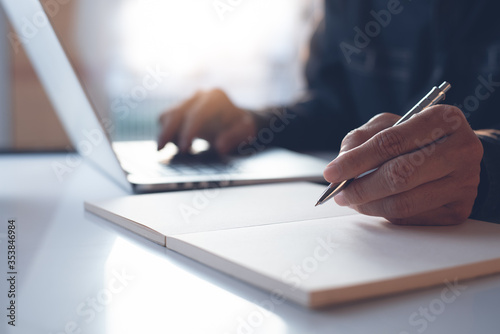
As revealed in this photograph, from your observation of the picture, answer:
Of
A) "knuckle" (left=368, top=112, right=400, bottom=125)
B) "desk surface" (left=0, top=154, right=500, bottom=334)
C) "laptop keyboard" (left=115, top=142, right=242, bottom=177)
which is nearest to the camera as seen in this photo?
"desk surface" (left=0, top=154, right=500, bottom=334)

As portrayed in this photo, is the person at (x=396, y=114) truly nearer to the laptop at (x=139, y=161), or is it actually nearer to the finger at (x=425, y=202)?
the finger at (x=425, y=202)

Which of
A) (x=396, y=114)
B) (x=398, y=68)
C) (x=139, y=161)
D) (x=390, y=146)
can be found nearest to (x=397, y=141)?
(x=390, y=146)

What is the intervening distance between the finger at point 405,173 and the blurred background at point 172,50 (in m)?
1.93

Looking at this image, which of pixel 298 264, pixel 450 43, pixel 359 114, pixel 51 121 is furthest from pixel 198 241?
pixel 51 121

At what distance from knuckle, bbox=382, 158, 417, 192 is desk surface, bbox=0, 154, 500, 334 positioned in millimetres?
133

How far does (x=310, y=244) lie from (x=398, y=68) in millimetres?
978

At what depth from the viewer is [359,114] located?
4.69 ft

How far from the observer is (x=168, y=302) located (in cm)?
29

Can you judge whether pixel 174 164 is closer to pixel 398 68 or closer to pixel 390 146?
pixel 390 146

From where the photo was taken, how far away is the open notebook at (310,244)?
11.9 inches

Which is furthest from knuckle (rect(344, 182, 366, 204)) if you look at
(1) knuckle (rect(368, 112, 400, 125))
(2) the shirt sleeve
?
(2) the shirt sleeve

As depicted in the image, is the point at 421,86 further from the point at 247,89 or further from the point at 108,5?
the point at 247,89

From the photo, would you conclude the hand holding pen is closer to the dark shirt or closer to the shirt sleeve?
the dark shirt

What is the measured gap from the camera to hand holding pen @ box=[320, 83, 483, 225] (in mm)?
459
